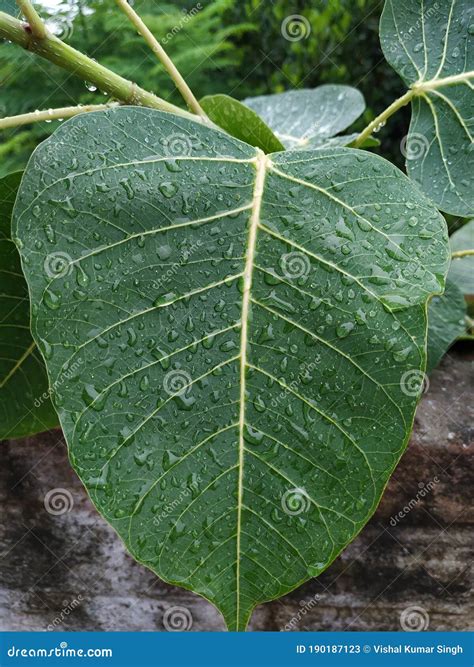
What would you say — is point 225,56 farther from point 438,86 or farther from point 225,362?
point 225,362

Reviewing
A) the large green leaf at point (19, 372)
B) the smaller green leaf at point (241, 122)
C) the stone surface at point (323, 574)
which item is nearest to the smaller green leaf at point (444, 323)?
the stone surface at point (323, 574)

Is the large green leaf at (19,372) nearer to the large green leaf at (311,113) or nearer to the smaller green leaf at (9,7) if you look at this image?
the smaller green leaf at (9,7)

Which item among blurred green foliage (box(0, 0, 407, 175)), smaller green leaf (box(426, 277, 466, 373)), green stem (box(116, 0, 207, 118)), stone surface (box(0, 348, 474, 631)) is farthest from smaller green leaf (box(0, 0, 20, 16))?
blurred green foliage (box(0, 0, 407, 175))

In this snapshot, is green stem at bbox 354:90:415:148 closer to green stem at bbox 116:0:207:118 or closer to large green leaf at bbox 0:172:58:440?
green stem at bbox 116:0:207:118

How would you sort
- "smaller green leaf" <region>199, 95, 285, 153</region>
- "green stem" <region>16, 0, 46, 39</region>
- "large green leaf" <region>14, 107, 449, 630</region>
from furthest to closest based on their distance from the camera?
"smaller green leaf" <region>199, 95, 285, 153</region>, "green stem" <region>16, 0, 46, 39</region>, "large green leaf" <region>14, 107, 449, 630</region>

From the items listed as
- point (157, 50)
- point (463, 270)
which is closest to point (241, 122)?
point (157, 50)
